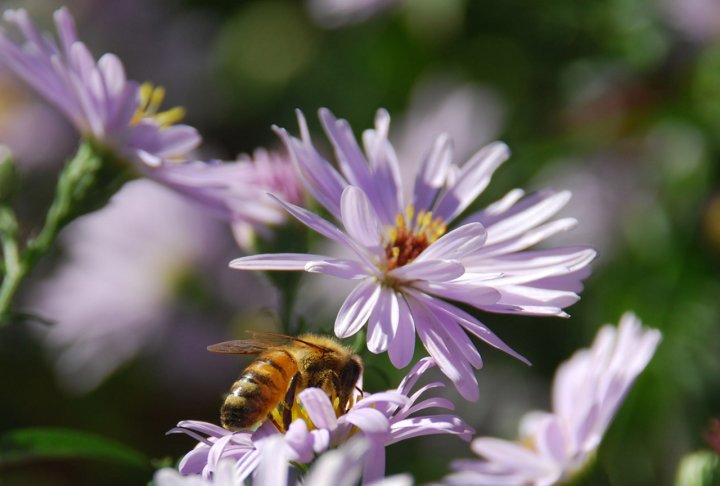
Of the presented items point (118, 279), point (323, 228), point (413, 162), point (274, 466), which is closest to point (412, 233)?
point (323, 228)

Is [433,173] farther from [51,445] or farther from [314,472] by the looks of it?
[314,472]

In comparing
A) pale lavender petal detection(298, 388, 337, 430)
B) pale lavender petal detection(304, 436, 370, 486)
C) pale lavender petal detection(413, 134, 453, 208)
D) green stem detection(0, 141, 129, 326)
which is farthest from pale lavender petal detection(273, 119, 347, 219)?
pale lavender petal detection(304, 436, 370, 486)

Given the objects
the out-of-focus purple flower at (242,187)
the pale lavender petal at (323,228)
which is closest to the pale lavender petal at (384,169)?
the out-of-focus purple flower at (242,187)

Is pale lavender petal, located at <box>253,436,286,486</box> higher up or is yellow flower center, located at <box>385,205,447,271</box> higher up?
yellow flower center, located at <box>385,205,447,271</box>

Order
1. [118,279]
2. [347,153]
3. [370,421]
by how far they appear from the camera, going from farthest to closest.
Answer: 1. [118,279]
2. [347,153]
3. [370,421]

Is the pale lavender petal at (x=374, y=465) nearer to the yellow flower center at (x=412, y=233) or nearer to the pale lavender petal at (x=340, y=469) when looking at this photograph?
the pale lavender petal at (x=340, y=469)

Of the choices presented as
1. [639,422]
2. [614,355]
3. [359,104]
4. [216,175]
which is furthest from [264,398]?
[359,104]

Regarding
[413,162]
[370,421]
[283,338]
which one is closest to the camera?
[370,421]

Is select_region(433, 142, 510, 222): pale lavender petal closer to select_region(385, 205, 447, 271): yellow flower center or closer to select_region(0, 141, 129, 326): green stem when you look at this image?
select_region(385, 205, 447, 271): yellow flower center
